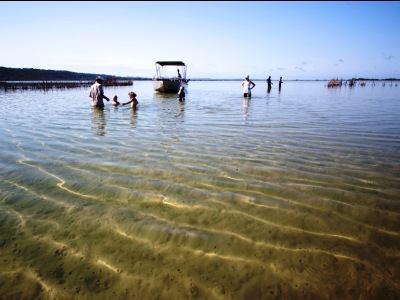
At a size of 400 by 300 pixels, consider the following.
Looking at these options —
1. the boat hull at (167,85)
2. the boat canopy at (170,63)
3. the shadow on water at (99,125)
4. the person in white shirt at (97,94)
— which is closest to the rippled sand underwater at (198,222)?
the shadow on water at (99,125)

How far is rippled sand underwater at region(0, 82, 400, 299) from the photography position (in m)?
2.71

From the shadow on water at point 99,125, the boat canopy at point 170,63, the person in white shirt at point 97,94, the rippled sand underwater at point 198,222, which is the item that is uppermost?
the boat canopy at point 170,63

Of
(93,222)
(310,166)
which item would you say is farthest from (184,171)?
(310,166)

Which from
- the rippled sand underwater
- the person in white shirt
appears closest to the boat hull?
the person in white shirt

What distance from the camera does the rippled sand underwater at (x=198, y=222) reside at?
2.71m

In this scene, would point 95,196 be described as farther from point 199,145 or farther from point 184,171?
point 199,145

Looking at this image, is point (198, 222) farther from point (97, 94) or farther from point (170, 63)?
point (170, 63)

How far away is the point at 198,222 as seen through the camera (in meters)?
3.74

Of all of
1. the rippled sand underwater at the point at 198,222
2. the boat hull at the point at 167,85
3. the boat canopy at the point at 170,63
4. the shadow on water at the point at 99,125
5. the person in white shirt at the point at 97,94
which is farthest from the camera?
the boat canopy at the point at 170,63

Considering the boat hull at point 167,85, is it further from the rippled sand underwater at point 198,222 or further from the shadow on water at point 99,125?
the rippled sand underwater at point 198,222

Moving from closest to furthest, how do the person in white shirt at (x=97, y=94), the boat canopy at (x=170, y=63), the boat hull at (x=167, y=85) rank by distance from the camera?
the person in white shirt at (x=97, y=94)
the boat hull at (x=167, y=85)
the boat canopy at (x=170, y=63)

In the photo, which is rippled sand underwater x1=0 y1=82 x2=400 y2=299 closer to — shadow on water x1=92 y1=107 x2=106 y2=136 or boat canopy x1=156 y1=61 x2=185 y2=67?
shadow on water x1=92 y1=107 x2=106 y2=136

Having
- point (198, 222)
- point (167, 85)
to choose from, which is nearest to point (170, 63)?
point (167, 85)

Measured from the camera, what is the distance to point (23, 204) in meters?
4.20
